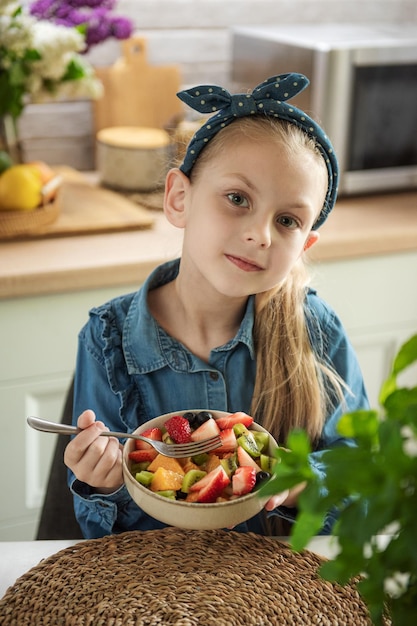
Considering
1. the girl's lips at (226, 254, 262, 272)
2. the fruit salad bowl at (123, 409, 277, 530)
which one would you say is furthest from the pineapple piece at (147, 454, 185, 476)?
the girl's lips at (226, 254, 262, 272)

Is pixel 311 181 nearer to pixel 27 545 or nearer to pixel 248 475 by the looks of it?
pixel 248 475

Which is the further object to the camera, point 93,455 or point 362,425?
point 93,455

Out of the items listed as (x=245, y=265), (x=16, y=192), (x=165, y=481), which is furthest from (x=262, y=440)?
(x=16, y=192)

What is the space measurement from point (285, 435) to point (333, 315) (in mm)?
202

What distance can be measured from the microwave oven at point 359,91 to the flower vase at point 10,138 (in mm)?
664

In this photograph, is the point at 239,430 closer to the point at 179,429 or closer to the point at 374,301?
the point at 179,429

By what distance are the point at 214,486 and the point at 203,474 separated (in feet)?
0.14

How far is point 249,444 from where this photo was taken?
87 centimetres

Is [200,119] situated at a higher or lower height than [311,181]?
lower

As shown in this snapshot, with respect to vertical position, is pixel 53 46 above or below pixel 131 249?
above

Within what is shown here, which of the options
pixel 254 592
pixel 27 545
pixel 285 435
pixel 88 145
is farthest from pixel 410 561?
pixel 88 145

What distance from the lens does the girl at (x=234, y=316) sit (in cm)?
103

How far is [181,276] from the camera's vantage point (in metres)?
1.20

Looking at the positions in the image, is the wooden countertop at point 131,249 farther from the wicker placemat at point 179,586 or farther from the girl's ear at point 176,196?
the wicker placemat at point 179,586
